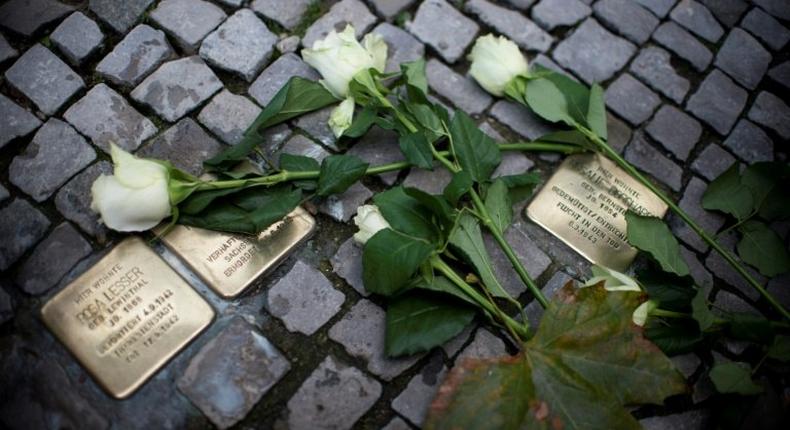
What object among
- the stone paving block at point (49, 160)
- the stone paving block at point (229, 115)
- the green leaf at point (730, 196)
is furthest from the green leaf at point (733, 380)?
the stone paving block at point (49, 160)

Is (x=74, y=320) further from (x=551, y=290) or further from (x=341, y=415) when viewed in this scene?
(x=551, y=290)

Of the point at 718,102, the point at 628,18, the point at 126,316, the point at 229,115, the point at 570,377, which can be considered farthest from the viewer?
the point at 628,18

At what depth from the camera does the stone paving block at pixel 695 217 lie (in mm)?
1719

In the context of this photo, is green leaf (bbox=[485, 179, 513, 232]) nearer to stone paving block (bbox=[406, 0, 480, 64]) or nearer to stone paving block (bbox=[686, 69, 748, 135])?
stone paving block (bbox=[406, 0, 480, 64])

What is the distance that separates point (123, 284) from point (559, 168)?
1227 mm

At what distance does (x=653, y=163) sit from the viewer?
71.8 inches

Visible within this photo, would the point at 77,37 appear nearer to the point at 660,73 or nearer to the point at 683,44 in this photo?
the point at 660,73

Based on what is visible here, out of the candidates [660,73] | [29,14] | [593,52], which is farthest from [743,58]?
[29,14]

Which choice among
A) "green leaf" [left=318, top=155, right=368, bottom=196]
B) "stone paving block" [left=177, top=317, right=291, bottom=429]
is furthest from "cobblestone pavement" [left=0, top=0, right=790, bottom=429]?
"green leaf" [left=318, top=155, right=368, bottom=196]

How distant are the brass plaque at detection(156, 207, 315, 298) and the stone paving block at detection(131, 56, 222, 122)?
A: 397mm

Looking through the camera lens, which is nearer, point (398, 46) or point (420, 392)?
point (420, 392)

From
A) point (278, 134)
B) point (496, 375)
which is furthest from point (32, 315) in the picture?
point (496, 375)

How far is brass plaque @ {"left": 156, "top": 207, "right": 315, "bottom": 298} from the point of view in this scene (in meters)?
1.49

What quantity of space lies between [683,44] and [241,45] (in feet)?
4.81
